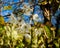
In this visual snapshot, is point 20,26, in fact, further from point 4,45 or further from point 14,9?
point 14,9

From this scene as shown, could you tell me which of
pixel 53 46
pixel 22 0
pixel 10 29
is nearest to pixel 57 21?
pixel 53 46

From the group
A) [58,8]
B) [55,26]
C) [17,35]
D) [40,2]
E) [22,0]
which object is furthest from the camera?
[22,0]

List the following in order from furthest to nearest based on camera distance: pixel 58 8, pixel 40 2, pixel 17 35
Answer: pixel 40 2 → pixel 58 8 → pixel 17 35

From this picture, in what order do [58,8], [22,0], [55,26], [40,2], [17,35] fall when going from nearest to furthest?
[17,35] < [55,26] < [58,8] < [40,2] < [22,0]

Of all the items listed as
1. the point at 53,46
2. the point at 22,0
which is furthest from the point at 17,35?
the point at 22,0

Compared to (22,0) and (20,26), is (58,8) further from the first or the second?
(22,0)

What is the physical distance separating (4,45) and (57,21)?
1.93 ft

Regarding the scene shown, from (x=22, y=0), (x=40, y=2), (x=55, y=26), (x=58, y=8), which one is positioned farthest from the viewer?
(x=22, y=0)

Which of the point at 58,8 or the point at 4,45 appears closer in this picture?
the point at 4,45

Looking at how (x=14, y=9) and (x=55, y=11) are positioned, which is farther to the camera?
(x=14, y=9)

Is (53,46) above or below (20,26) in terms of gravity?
below

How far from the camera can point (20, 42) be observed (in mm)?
1995

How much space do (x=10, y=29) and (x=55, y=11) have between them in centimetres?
60

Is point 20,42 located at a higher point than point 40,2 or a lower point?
lower
